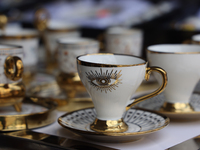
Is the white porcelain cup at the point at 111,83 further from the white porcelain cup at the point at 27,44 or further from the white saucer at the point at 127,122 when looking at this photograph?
the white porcelain cup at the point at 27,44

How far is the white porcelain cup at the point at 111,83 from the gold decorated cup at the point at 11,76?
5.0 inches

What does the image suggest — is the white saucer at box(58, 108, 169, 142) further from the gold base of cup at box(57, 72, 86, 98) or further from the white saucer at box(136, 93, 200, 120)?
the gold base of cup at box(57, 72, 86, 98)

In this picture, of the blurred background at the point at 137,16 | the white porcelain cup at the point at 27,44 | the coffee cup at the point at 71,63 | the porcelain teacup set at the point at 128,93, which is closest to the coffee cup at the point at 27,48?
the white porcelain cup at the point at 27,44

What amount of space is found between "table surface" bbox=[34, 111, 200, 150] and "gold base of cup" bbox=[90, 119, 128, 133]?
0.03 m

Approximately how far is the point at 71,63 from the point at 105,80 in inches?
11.6

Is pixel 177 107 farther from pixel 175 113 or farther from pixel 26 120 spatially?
pixel 26 120

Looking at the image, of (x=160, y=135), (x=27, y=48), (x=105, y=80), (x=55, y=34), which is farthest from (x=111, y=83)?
(x=55, y=34)

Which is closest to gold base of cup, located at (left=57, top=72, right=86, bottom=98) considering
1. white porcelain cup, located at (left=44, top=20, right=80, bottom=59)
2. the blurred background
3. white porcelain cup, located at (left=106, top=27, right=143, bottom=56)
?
white porcelain cup, located at (left=106, top=27, right=143, bottom=56)

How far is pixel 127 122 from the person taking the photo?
565 mm

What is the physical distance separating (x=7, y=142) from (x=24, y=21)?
5.70 ft

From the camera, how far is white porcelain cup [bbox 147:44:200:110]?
1.92 feet

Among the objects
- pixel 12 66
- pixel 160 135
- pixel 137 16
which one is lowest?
pixel 160 135

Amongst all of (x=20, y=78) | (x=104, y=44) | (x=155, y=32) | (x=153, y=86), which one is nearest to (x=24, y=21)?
(x=155, y=32)

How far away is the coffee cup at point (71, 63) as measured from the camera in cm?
77
